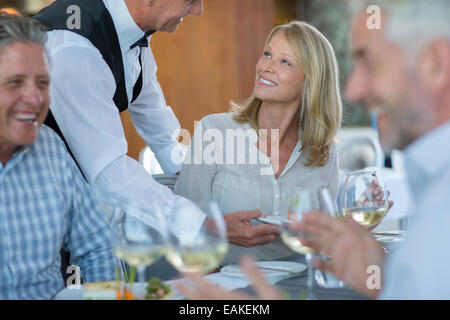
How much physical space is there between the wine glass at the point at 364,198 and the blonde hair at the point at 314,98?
2.34 feet

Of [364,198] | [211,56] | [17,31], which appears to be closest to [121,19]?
[17,31]

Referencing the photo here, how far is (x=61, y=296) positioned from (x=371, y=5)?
89cm

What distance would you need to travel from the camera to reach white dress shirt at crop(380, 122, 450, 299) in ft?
2.72

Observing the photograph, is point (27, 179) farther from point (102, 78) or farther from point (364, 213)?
point (364, 213)

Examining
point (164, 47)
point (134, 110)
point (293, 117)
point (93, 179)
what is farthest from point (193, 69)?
point (93, 179)

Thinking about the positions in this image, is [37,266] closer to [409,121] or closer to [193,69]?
[409,121]

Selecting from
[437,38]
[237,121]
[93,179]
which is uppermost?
[437,38]

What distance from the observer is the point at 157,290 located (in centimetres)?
122

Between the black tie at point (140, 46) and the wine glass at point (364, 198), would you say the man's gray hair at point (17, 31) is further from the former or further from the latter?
the wine glass at point (364, 198)

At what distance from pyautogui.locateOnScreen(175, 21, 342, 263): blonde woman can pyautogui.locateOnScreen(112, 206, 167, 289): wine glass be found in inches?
39.3

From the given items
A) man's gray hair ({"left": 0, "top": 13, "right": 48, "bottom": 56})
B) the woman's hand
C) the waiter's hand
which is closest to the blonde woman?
the waiter's hand

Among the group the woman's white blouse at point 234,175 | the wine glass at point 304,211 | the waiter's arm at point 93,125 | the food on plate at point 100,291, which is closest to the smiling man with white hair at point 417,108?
the wine glass at point 304,211

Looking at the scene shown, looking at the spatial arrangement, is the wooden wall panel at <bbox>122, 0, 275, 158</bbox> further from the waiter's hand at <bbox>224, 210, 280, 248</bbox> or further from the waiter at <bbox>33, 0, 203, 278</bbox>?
the waiter's hand at <bbox>224, 210, 280, 248</bbox>
